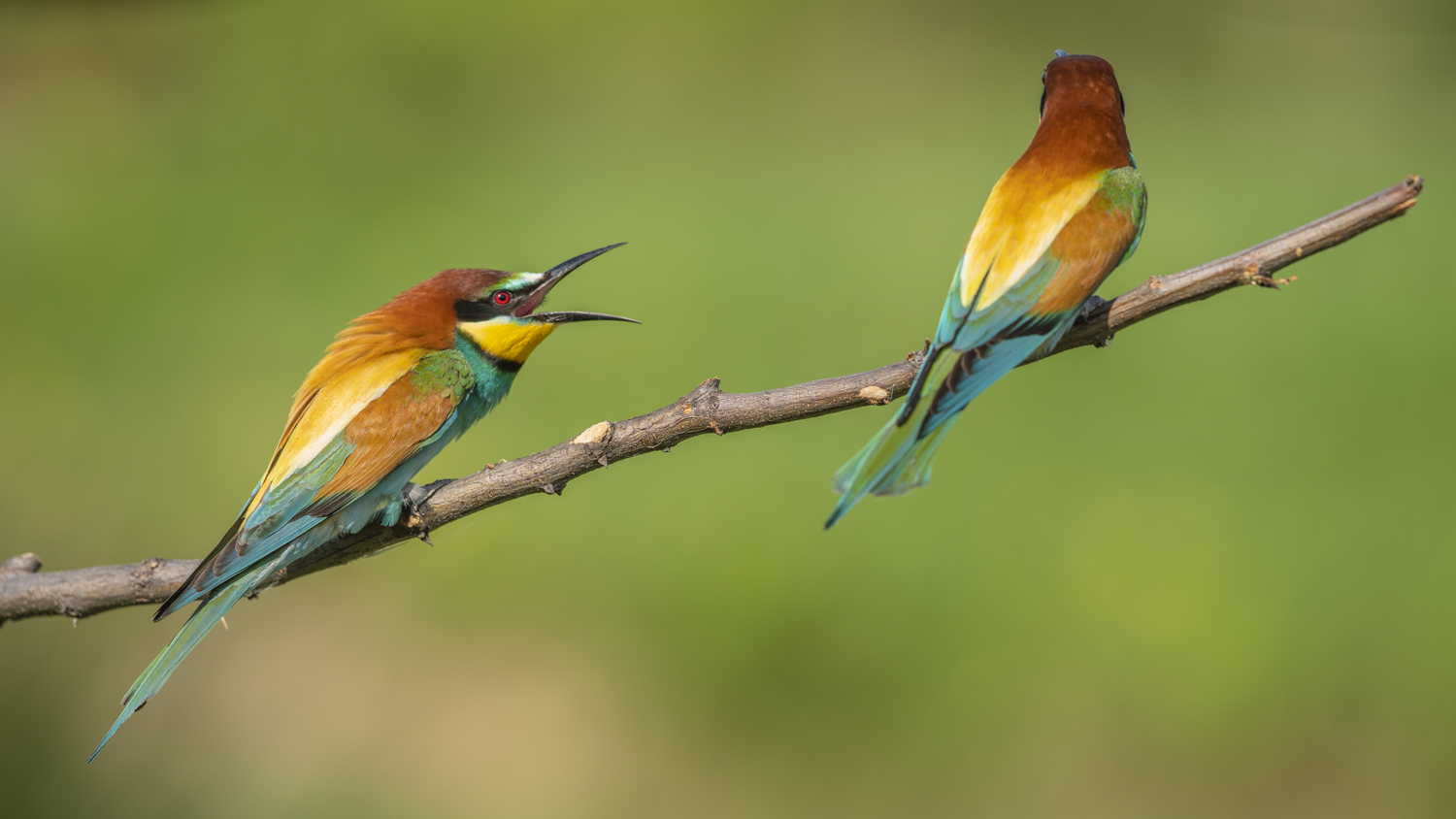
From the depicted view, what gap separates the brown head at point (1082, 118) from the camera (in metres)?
1.28

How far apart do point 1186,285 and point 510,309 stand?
1121 millimetres

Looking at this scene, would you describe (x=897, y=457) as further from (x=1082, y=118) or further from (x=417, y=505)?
(x=417, y=505)

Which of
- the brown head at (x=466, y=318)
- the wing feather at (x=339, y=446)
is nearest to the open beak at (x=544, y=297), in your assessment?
the brown head at (x=466, y=318)

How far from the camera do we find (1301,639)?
2.48 metres

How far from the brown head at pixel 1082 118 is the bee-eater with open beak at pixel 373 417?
76 centimetres

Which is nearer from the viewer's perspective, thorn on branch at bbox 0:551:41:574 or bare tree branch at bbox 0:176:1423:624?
bare tree branch at bbox 0:176:1423:624

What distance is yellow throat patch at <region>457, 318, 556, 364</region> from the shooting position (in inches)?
71.1

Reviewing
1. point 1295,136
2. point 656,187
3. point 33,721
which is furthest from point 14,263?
point 1295,136

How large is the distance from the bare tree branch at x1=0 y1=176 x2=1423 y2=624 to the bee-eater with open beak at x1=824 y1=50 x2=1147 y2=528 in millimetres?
58

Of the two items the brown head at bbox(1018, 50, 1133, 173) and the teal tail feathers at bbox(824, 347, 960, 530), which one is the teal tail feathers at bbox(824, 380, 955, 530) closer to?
the teal tail feathers at bbox(824, 347, 960, 530)

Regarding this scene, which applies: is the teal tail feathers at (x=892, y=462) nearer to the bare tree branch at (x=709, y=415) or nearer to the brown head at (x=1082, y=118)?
the bare tree branch at (x=709, y=415)

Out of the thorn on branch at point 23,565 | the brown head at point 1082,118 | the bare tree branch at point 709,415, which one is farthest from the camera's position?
the thorn on branch at point 23,565

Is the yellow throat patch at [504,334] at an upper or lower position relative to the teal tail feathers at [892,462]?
lower

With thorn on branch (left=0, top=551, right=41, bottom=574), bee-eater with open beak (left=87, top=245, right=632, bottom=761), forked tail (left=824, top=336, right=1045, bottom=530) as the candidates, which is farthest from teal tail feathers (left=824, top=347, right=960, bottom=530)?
thorn on branch (left=0, top=551, right=41, bottom=574)
